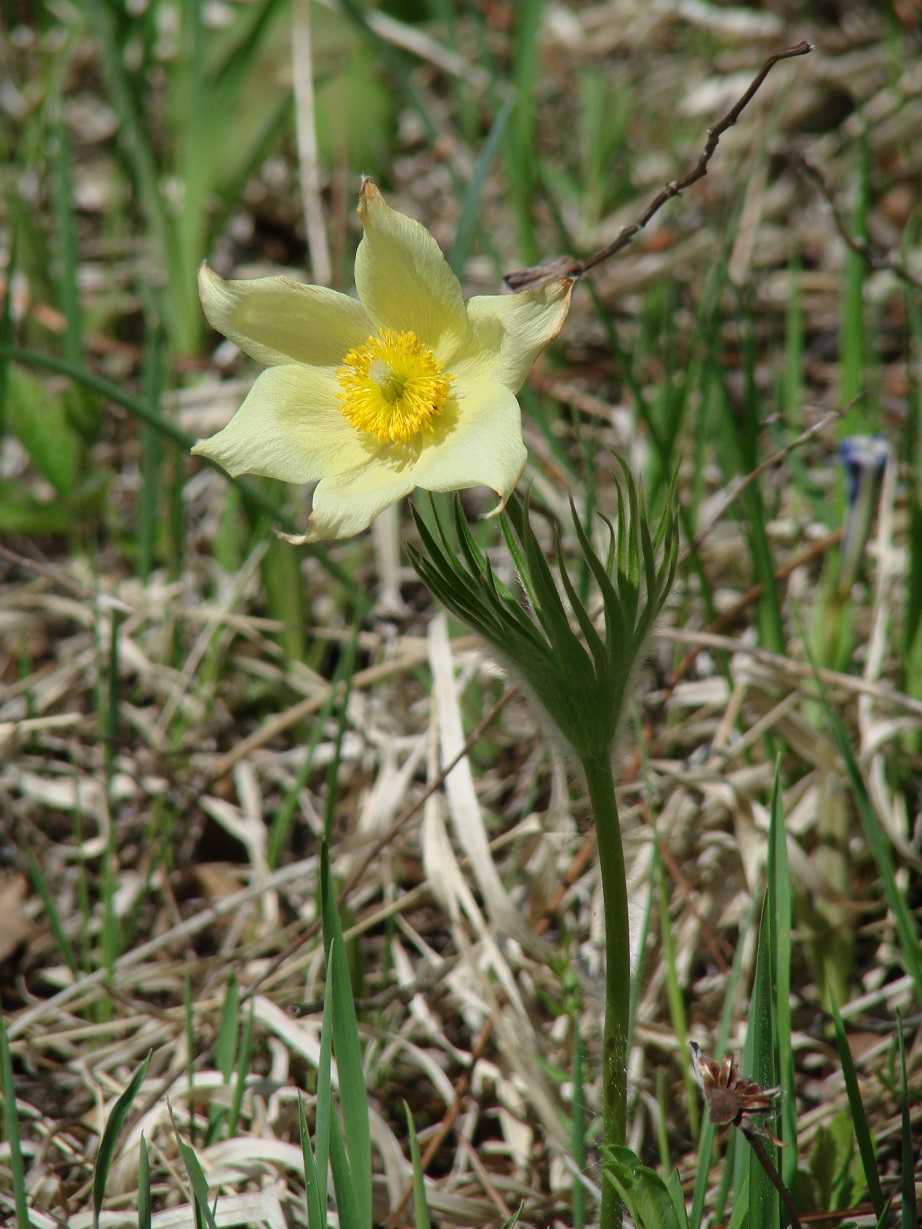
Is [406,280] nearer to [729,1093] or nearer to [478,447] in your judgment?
[478,447]

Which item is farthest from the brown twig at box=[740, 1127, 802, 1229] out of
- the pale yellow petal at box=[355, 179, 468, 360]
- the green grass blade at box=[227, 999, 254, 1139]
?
the pale yellow petal at box=[355, 179, 468, 360]

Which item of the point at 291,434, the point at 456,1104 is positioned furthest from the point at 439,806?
the point at 291,434

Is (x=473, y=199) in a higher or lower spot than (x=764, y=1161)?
higher

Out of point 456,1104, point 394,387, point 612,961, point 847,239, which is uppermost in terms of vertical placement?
point 847,239

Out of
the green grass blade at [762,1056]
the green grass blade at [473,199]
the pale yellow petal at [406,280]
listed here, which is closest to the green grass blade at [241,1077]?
the green grass blade at [762,1056]

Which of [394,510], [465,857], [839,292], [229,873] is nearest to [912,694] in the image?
[465,857]

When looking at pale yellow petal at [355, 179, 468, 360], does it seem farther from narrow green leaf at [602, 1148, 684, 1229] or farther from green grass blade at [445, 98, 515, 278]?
narrow green leaf at [602, 1148, 684, 1229]
